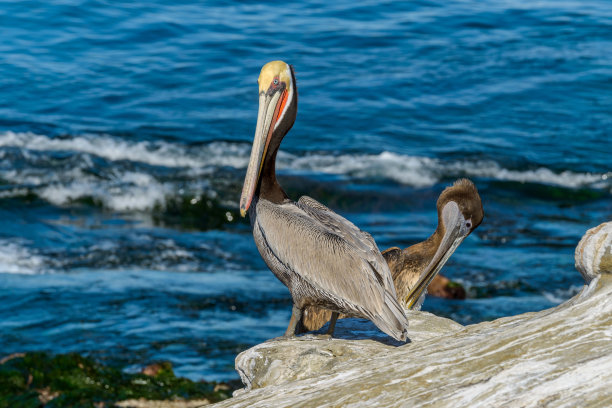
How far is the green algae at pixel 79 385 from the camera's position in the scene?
6.58 m

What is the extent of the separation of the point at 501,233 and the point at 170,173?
566cm

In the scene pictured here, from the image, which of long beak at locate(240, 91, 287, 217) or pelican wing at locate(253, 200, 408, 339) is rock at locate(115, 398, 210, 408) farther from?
long beak at locate(240, 91, 287, 217)

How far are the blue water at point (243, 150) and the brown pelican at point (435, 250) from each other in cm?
203

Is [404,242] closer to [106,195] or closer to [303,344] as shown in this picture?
[106,195]

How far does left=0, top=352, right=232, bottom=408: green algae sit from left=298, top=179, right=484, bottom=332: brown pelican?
180 cm

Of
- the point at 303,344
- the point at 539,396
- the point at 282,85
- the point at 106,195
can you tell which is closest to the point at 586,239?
the point at 539,396

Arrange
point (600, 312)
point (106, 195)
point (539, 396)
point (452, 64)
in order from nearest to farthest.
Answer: point (539, 396) → point (600, 312) → point (106, 195) → point (452, 64)

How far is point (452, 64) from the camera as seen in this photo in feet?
58.1

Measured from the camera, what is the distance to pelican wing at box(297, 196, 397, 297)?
4680 millimetres

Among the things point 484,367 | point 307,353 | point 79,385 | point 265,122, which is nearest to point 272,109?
point 265,122

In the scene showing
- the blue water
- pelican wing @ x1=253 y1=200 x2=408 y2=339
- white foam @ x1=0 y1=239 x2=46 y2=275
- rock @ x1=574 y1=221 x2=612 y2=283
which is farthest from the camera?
white foam @ x1=0 y1=239 x2=46 y2=275

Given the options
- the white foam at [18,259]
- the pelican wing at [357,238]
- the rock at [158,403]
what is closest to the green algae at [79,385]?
the rock at [158,403]

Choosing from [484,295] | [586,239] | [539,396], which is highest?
[586,239]

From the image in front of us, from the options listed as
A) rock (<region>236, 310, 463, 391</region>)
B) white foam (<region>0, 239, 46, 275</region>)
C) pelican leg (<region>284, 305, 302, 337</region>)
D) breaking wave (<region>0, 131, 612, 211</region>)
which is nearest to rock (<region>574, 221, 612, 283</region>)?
rock (<region>236, 310, 463, 391</region>)
